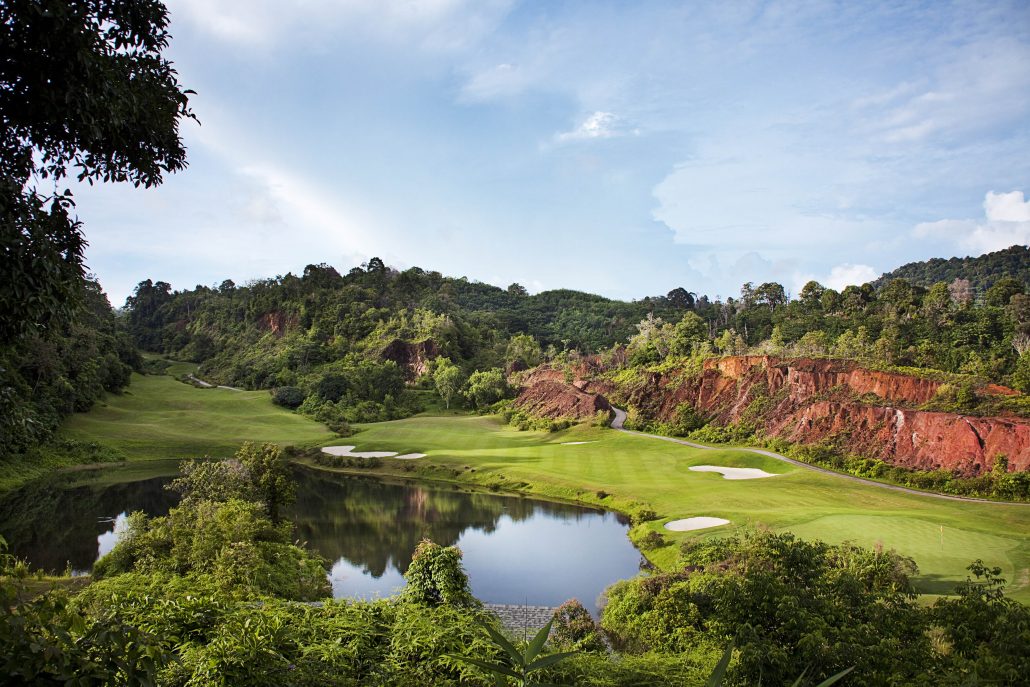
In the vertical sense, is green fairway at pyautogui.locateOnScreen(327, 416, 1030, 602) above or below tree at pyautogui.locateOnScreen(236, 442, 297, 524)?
below

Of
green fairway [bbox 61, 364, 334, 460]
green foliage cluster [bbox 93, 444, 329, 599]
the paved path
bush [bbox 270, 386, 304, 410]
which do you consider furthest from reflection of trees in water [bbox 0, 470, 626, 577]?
the paved path

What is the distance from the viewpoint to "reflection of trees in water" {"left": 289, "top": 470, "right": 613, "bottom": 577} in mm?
28203

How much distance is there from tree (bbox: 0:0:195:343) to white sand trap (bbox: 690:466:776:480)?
35.8m

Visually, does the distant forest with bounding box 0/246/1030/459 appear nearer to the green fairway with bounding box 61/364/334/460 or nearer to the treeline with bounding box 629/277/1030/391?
the treeline with bounding box 629/277/1030/391

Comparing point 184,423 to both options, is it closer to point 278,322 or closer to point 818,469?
point 278,322

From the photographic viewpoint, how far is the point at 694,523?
93.4 ft

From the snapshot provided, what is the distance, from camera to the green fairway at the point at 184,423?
5062cm

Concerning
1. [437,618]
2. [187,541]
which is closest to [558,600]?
[187,541]

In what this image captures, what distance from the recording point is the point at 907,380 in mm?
38219

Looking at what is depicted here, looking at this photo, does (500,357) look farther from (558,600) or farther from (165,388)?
(558,600)

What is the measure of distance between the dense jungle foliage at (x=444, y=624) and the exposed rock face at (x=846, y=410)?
18.8 meters

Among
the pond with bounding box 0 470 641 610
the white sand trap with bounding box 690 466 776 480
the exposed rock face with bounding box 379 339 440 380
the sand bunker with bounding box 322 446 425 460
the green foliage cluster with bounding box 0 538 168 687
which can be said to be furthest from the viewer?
the exposed rock face with bounding box 379 339 440 380

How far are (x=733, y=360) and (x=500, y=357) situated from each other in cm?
4139

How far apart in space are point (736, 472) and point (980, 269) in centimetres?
7696
